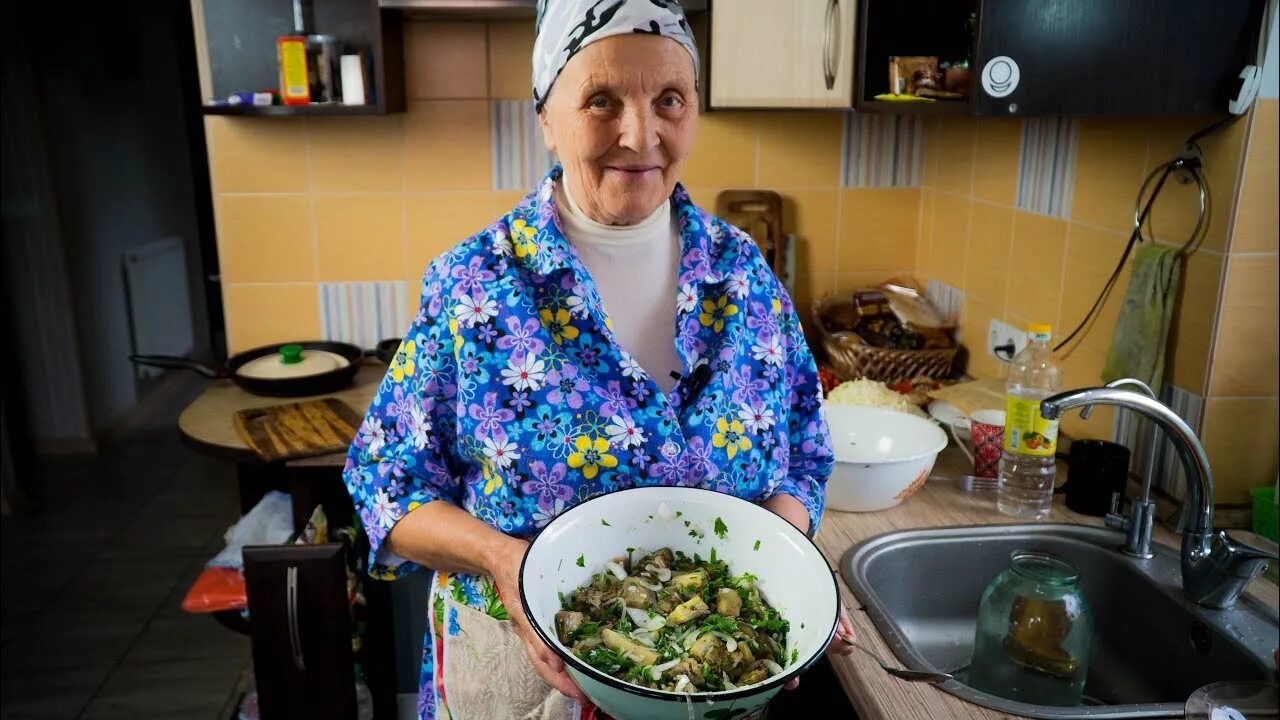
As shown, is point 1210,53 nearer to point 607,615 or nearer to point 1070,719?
point 1070,719

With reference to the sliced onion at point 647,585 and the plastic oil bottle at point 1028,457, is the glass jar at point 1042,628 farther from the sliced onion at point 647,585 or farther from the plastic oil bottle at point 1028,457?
the sliced onion at point 647,585

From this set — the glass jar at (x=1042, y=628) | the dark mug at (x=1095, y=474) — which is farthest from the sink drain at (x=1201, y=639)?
the dark mug at (x=1095, y=474)

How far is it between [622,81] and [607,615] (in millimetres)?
556

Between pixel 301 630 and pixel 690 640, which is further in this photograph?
pixel 301 630

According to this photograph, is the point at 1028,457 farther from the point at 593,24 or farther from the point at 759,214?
the point at 759,214

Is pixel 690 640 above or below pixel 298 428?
above

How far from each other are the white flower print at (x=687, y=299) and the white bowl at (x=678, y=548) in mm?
211

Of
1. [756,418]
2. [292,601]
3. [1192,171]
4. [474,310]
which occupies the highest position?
[1192,171]

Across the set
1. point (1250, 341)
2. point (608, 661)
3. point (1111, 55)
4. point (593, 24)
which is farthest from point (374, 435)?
point (1250, 341)

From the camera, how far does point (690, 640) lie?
2.98ft

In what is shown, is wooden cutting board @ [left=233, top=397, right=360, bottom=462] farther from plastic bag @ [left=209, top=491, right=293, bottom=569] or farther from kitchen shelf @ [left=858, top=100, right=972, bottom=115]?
kitchen shelf @ [left=858, top=100, right=972, bottom=115]

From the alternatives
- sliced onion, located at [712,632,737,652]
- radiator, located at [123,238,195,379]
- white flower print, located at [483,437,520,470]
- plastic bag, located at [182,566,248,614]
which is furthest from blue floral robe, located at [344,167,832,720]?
radiator, located at [123,238,195,379]

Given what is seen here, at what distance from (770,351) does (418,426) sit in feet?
1.38

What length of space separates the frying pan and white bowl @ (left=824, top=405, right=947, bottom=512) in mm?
1100
